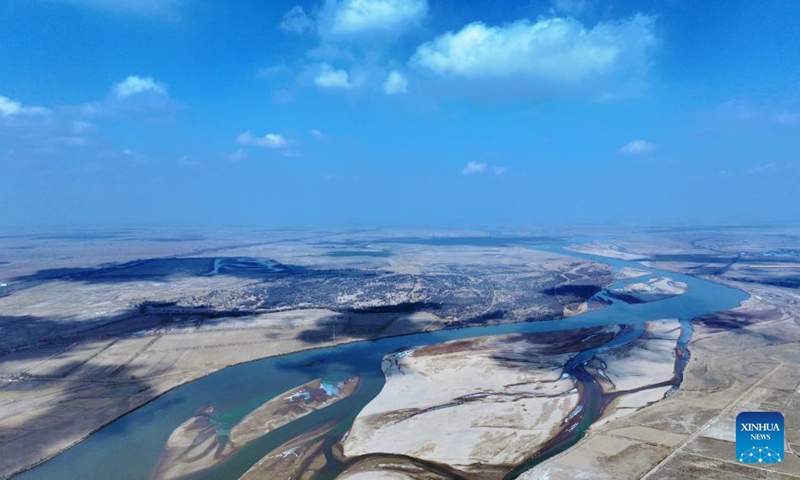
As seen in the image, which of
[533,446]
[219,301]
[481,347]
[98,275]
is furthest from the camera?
[98,275]

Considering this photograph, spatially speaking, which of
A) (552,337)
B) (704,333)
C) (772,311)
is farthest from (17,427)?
(772,311)

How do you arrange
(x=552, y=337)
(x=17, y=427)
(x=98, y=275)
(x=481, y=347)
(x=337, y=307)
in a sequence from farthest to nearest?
(x=98, y=275)
(x=337, y=307)
(x=552, y=337)
(x=481, y=347)
(x=17, y=427)

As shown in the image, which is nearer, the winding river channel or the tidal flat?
the winding river channel

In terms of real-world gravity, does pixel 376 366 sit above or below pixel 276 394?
above

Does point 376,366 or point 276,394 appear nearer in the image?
point 276,394

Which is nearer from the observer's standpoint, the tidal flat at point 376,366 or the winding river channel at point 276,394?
the winding river channel at point 276,394

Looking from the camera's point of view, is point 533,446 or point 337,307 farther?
point 337,307

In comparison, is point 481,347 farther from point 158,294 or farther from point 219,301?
point 158,294
